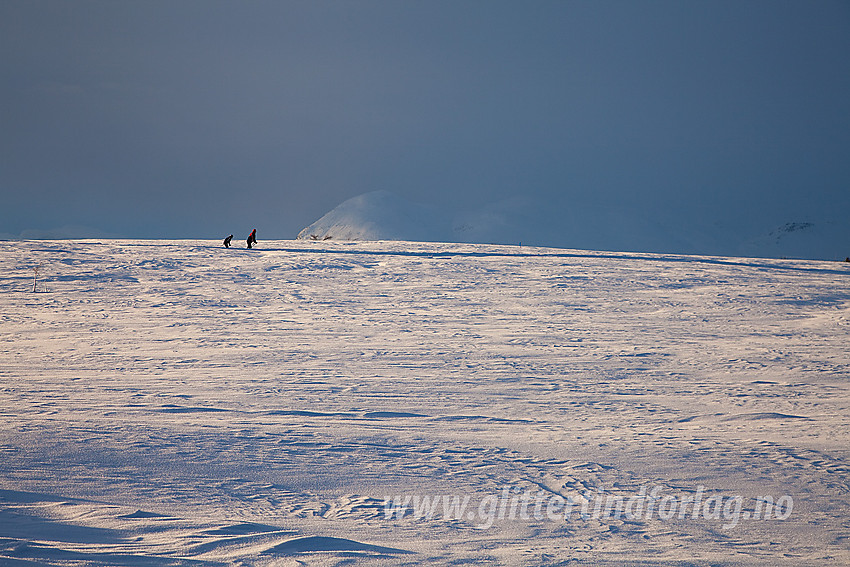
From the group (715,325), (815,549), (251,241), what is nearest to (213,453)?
(815,549)

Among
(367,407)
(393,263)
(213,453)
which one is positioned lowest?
(213,453)

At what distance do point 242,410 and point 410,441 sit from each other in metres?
1.94

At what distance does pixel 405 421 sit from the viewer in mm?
7457

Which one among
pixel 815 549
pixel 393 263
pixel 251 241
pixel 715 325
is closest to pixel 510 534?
pixel 815 549

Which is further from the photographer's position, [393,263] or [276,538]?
[393,263]

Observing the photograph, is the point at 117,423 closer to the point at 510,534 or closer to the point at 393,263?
the point at 510,534

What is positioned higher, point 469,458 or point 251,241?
point 251,241

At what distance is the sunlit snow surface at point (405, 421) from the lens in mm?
4805

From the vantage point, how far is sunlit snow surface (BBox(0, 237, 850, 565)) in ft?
15.8

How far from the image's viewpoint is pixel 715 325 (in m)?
13.5

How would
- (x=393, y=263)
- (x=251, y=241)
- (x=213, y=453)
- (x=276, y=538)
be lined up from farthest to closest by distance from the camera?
(x=251, y=241) < (x=393, y=263) < (x=213, y=453) < (x=276, y=538)

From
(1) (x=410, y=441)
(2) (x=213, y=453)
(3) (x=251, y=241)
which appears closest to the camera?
(2) (x=213, y=453)

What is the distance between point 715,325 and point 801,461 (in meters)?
7.38

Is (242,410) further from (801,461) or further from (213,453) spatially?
(801,461)
